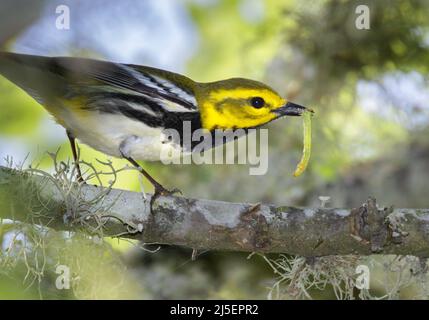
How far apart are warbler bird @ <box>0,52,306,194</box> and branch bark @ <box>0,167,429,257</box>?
405mm

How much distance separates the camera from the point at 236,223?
3.47 m

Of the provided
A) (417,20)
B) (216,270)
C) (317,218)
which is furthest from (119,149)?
(417,20)

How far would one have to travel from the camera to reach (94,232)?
135 inches

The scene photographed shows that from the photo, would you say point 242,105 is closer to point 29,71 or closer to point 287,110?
point 287,110

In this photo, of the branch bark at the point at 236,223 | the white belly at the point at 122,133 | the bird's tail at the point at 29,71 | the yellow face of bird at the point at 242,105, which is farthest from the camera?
the yellow face of bird at the point at 242,105

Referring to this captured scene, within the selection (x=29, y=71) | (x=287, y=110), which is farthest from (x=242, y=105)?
(x=29, y=71)

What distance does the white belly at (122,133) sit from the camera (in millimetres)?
3912

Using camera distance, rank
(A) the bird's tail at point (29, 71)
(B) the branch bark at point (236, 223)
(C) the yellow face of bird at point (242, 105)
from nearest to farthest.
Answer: (B) the branch bark at point (236, 223) → (A) the bird's tail at point (29, 71) → (C) the yellow face of bird at point (242, 105)

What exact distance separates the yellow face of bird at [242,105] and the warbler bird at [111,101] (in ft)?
0.21

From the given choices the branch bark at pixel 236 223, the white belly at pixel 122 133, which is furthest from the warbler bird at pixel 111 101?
the branch bark at pixel 236 223

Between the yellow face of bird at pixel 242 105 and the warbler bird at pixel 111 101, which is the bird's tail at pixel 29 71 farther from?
the yellow face of bird at pixel 242 105

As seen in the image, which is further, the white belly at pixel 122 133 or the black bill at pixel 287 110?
the black bill at pixel 287 110

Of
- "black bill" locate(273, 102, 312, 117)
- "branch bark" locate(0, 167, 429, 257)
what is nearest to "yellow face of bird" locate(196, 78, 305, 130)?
"black bill" locate(273, 102, 312, 117)
